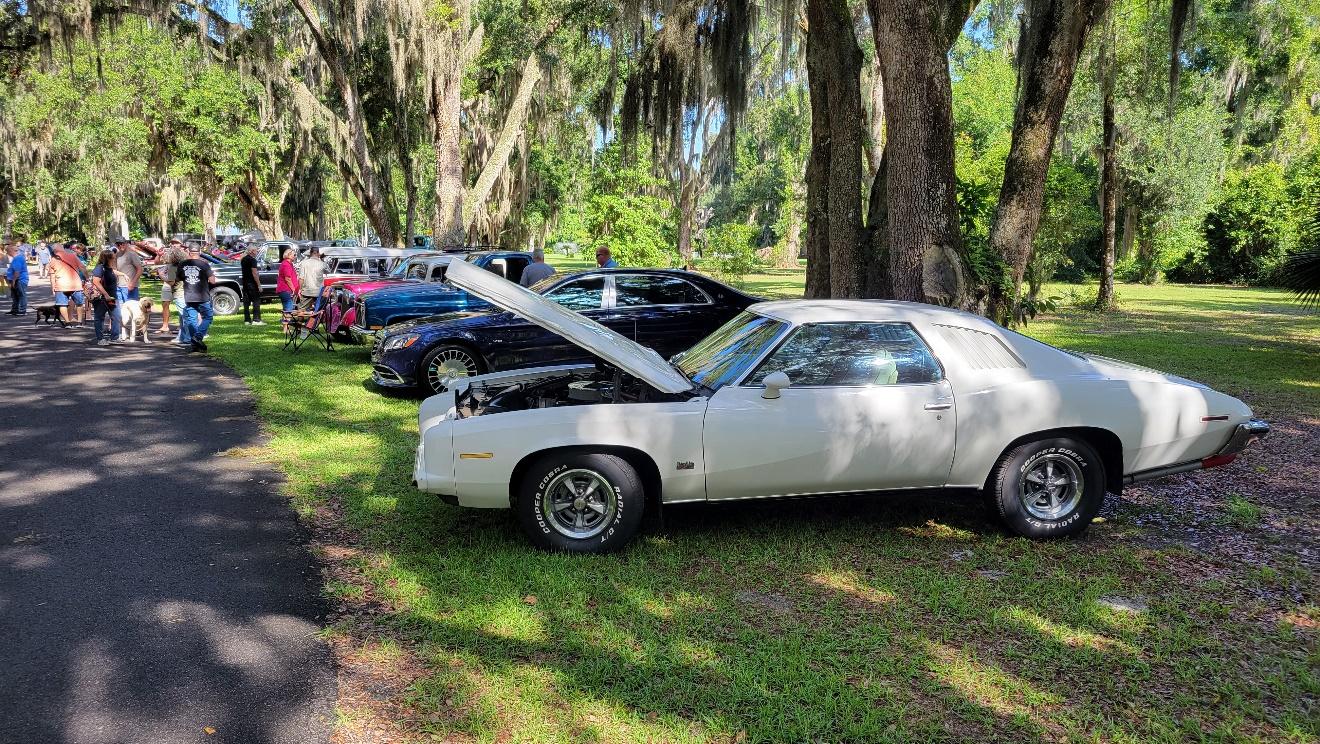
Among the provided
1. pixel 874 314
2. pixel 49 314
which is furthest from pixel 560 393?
pixel 49 314

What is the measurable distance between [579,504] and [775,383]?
1.35 metres

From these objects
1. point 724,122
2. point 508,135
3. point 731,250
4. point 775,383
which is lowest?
point 775,383

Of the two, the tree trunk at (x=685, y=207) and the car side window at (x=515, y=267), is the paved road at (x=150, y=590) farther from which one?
the tree trunk at (x=685, y=207)

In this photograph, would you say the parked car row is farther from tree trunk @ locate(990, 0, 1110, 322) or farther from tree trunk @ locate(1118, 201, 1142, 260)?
tree trunk @ locate(1118, 201, 1142, 260)

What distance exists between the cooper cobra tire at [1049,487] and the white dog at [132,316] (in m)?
15.2

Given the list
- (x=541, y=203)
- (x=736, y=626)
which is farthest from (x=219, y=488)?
(x=541, y=203)

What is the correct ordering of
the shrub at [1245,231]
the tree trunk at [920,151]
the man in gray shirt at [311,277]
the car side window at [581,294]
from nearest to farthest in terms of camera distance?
1. the tree trunk at [920,151]
2. the car side window at [581,294]
3. the man in gray shirt at [311,277]
4. the shrub at [1245,231]

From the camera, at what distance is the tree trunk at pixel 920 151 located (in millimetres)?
9148

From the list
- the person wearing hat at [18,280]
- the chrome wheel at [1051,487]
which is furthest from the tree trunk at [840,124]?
the person wearing hat at [18,280]

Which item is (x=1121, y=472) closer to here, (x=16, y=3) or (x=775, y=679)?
(x=775, y=679)

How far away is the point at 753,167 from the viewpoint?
6819cm

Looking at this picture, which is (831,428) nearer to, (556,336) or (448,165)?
(556,336)

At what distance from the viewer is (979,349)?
568 centimetres

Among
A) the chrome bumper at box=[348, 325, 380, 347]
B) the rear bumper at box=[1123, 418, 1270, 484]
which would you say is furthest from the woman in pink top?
the rear bumper at box=[1123, 418, 1270, 484]
